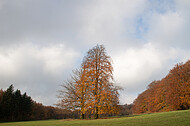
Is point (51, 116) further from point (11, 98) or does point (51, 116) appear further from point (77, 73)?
point (77, 73)

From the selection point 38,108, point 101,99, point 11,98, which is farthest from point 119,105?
point 38,108

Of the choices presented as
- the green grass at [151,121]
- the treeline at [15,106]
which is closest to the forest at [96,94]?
the treeline at [15,106]

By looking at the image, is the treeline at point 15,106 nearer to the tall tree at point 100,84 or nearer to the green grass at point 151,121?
the tall tree at point 100,84

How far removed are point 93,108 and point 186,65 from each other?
3131cm

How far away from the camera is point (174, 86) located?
125 ft

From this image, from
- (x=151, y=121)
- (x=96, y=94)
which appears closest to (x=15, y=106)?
(x=96, y=94)

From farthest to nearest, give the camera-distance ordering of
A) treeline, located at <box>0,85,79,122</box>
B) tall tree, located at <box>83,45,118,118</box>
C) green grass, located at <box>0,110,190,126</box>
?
treeline, located at <box>0,85,79,122</box> → tall tree, located at <box>83,45,118,118</box> → green grass, located at <box>0,110,190,126</box>

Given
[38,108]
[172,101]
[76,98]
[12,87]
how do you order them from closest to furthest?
1. [76,98]
2. [172,101]
3. [12,87]
4. [38,108]

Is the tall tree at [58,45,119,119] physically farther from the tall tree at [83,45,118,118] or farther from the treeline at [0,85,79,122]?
the treeline at [0,85,79,122]

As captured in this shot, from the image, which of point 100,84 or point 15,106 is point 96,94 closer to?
point 100,84

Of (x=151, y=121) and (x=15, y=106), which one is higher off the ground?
(x=151, y=121)

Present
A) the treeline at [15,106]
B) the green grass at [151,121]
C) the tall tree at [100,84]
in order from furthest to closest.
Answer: the treeline at [15,106]
the tall tree at [100,84]
the green grass at [151,121]

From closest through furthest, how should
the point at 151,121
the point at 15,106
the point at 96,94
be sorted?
the point at 151,121 < the point at 96,94 < the point at 15,106

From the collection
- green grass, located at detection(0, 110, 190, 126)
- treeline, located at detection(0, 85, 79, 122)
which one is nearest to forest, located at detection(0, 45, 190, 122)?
treeline, located at detection(0, 85, 79, 122)
